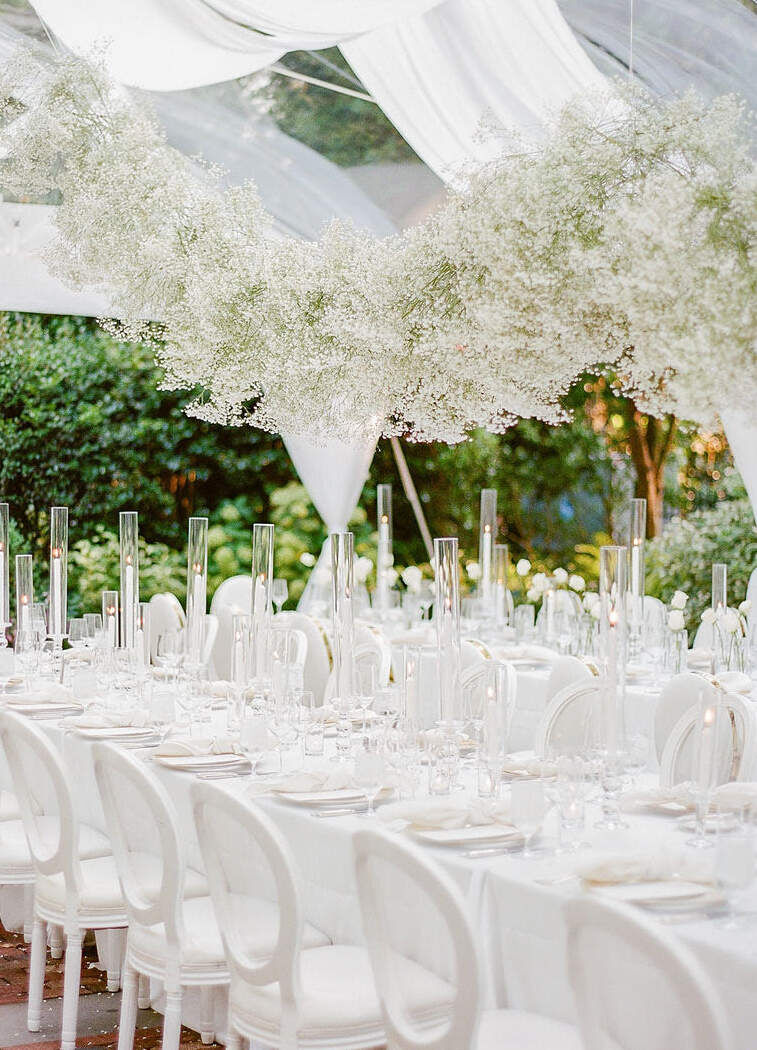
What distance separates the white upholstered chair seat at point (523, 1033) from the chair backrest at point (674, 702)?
2.14 m

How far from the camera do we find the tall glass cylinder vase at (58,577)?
6434mm

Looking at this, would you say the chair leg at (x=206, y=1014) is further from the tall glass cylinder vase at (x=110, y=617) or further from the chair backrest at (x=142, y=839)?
the tall glass cylinder vase at (x=110, y=617)

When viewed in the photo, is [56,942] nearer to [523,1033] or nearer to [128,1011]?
[128,1011]

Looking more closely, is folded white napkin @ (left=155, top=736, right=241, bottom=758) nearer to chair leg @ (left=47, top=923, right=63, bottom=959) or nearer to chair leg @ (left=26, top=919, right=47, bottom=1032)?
chair leg @ (left=26, top=919, right=47, bottom=1032)

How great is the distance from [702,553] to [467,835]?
6.91 metres

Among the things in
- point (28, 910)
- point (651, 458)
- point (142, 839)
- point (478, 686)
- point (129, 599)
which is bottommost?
point (28, 910)

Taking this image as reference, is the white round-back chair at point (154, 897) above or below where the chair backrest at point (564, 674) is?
below

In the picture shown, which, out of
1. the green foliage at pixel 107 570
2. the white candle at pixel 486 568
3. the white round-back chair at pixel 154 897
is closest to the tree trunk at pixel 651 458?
the white candle at pixel 486 568

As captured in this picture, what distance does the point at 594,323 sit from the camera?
13.1 ft

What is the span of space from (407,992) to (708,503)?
773 cm

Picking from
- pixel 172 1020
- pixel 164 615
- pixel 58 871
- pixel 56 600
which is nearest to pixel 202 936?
pixel 172 1020

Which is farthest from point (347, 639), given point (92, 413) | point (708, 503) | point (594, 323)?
point (92, 413)

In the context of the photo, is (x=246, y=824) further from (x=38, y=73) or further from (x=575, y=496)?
(x=575, y=496)

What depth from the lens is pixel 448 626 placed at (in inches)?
Answer: 173
